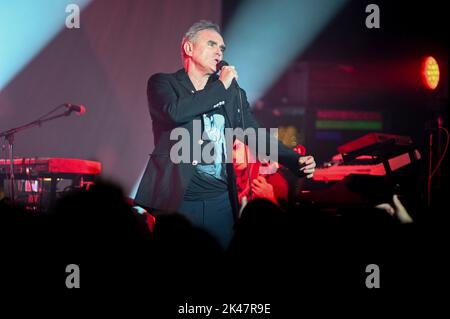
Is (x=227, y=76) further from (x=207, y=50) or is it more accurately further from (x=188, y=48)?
(x=188, y=48)

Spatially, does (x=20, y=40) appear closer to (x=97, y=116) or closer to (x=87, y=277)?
(x=97, y=116)

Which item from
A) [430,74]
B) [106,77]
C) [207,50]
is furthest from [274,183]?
[430,74]

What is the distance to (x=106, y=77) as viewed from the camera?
3961 mm

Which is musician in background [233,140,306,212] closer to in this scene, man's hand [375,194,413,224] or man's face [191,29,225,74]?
man's hand [375,194,413,224]

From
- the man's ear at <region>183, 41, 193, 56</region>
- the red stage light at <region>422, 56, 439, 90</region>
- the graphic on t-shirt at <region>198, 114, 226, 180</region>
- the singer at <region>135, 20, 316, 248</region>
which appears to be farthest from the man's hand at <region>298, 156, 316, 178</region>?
the red stage light at <region>422, 56, 439, 90</region>

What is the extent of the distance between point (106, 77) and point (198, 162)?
1817 mm

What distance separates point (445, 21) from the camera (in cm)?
685

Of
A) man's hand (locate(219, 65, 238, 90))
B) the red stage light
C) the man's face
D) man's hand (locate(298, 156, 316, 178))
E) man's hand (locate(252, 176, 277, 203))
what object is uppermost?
the red stage light

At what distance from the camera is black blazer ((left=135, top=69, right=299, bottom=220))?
2344mm

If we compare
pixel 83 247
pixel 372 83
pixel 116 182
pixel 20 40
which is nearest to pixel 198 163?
pixel 83 247

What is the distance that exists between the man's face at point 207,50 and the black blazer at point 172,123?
148 mm

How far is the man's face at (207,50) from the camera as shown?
269 centimetres

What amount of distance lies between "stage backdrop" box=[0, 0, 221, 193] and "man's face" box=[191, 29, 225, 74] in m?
1.23

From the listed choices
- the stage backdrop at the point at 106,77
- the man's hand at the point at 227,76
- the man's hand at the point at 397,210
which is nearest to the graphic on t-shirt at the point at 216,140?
the man's hand at the point at 227,76
